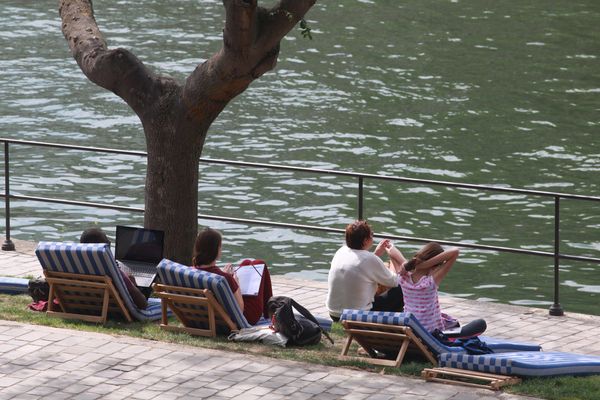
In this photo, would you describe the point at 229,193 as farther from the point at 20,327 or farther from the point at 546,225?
the point at 20,327

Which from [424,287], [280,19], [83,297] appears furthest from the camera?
[280,19]

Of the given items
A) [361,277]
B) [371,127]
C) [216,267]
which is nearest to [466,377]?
[361,277]

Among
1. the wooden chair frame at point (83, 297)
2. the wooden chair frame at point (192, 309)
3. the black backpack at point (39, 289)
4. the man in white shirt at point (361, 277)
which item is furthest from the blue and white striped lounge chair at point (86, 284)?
the man in white shirt at point (361, 277)

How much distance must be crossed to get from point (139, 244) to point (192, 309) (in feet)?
5.61

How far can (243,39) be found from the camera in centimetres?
1305

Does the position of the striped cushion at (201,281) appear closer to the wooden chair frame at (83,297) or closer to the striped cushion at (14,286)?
the wooden chair frame at (83,297)

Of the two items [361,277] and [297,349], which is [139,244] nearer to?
[361,277]

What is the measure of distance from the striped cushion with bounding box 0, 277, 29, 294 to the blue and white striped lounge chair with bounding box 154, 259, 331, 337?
7.27 ft

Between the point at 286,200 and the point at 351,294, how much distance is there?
34.3 feet

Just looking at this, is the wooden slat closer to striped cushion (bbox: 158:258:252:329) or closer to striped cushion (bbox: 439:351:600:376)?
striped cushion (bbox: 439:351:600:376)

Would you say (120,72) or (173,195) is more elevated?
(120,72)

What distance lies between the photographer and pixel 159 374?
35.9 ft

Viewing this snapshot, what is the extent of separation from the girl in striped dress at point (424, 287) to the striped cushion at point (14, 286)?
3865mm

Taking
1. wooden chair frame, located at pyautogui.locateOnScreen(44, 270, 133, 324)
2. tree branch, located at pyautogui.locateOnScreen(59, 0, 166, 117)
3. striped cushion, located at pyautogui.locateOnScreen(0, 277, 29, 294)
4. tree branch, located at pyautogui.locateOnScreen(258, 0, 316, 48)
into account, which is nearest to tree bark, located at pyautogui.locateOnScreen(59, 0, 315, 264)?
tree branch, located at pyautogui.locateOnScreen(59, 0, 166, 117)
